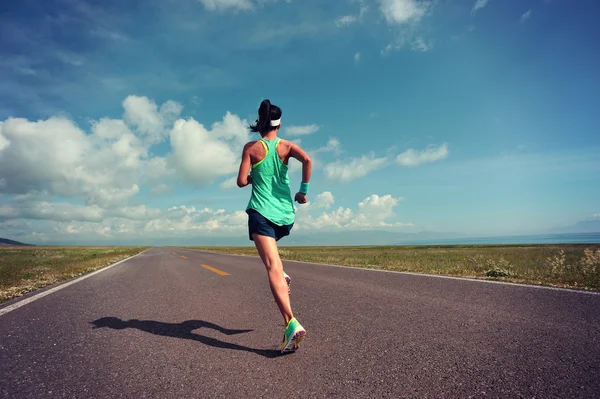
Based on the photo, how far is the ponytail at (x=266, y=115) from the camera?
11.2 feet

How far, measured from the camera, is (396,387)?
2.11 m

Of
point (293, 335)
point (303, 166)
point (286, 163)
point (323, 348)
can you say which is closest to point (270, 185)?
point (286, 163)

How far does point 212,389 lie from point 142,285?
21.9 feet

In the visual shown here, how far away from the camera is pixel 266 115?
3424 millimetres

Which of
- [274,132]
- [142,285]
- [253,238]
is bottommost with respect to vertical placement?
[142,285]

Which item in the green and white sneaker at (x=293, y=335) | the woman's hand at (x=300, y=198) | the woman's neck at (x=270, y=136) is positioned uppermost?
the woman's neck at (x=270, y=136)

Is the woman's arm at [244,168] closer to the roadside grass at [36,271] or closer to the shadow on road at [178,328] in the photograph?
the shadow on road at [178,328]

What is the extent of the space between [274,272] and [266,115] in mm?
1668

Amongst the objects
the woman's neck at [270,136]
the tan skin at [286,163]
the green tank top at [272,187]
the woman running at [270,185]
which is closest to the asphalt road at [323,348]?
the tan skin at [286,163]

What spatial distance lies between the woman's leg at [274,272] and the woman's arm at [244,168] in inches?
23.2

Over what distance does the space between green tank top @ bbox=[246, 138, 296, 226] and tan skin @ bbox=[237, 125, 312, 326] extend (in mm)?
59

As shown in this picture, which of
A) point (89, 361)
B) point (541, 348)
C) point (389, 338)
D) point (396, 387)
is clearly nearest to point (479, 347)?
point (541, 348)

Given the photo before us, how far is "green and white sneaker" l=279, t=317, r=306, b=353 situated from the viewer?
2768 millimetres

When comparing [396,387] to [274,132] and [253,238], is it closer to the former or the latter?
[253,238]
